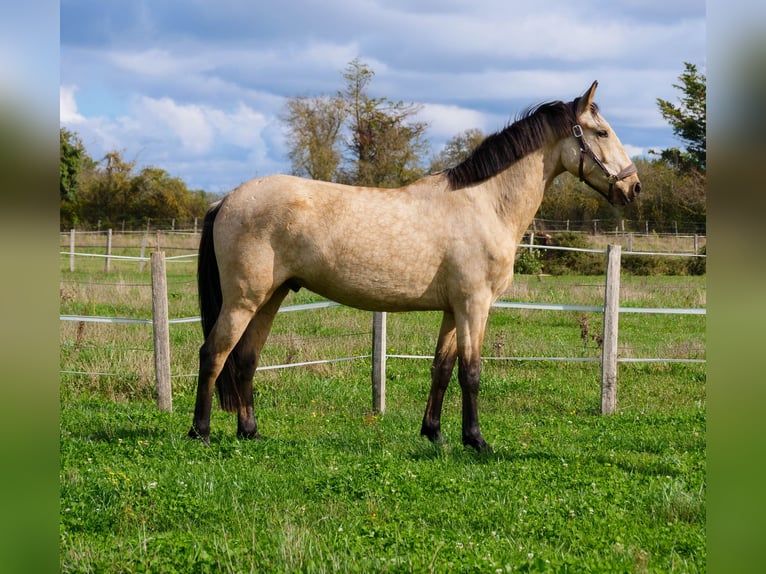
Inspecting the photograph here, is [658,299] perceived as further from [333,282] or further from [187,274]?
[187,274]

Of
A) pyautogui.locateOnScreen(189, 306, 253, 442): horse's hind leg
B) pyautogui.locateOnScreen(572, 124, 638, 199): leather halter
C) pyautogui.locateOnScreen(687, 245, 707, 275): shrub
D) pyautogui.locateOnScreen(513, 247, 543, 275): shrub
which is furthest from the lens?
pyautogui.locateOnScreen(687, 245, 707, 275): shrub

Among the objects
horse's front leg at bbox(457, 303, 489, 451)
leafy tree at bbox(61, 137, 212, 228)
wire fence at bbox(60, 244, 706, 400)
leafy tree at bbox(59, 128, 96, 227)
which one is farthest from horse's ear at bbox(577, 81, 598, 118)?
leafy tree at bbox(61, 137, 212, 228)

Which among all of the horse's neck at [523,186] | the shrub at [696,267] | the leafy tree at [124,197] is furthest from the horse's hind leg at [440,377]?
the leafy tree at [124,197]

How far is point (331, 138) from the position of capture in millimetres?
35656

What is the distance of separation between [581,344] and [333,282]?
6.96 meters

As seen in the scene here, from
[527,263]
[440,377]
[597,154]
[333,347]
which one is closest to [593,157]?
[597,154]

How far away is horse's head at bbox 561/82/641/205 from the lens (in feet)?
21.2

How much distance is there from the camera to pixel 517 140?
6551 millimetres

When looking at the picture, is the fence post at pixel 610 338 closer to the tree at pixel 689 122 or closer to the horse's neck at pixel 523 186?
the horse's neck at pixel 523 186

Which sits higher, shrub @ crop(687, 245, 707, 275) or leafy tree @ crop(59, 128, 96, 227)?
leafy tree @ crop(59, 128, 96, 227)

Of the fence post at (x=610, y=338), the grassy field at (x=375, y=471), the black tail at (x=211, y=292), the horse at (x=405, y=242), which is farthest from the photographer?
the fence post at (x=610, y=338)

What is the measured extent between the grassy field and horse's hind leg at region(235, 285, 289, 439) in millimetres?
164

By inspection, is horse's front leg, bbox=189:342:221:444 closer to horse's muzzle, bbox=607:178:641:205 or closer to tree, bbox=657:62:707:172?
horse's muzzle, bbox=607:178:641:205

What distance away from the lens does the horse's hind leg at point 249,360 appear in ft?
21.7
